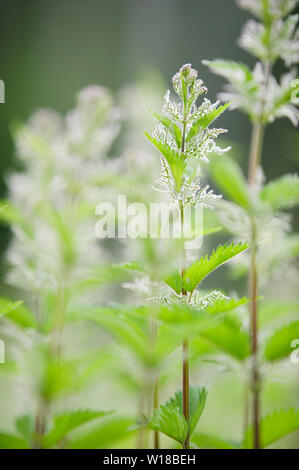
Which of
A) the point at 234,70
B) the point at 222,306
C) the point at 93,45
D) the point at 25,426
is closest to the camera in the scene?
the point at 222,306

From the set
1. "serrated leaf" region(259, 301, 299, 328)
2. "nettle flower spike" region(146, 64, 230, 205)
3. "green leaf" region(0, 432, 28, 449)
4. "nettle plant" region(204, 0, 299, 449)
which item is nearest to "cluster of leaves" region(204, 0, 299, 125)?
"nettle plant" region(204, 0, 299, 449)

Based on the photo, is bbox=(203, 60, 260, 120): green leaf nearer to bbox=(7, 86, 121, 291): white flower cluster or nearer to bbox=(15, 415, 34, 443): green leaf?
bbox=(7, 86, 121, 291): white flower cluster

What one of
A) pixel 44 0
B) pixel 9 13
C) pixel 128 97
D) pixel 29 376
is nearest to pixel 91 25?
pixel 44 0

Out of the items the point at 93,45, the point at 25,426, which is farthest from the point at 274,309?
the point at 93,45

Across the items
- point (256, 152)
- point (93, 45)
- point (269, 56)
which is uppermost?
point (93, 45)

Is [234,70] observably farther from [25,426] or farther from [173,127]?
[25,426]

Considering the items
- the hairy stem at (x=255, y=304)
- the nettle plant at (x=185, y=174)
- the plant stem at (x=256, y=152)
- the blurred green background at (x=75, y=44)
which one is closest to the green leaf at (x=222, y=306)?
the nettle plant at (x=185, y=174)
